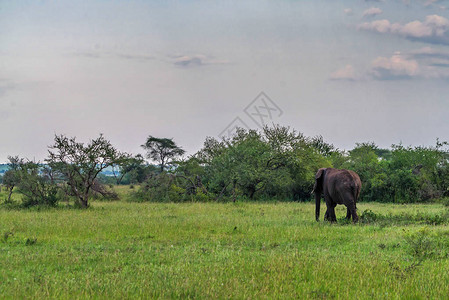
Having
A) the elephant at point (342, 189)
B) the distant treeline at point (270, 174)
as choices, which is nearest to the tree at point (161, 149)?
the distant treeline at point (270, 174)

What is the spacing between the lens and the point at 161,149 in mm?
68500

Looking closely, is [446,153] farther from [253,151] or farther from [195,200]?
[195,200]

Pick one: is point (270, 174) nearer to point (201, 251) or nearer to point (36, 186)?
point (36, 186)

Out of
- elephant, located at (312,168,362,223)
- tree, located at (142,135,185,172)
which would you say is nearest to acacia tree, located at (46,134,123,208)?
elephant, located at (312,168,362,223)

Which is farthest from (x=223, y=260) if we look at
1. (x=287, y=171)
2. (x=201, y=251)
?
(x=287, y=171)

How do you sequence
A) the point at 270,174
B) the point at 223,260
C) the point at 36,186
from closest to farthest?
the point at 223,260
the point at 36,186
the point at 270,174

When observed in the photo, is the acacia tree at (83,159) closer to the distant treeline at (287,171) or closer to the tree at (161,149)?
the distant treeline at (287,171)

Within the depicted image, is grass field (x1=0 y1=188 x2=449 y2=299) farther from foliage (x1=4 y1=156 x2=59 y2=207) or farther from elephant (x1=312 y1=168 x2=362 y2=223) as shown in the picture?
foliage (x1=4 y1=156 x2=59 y2=207)

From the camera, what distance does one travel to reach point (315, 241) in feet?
44.2

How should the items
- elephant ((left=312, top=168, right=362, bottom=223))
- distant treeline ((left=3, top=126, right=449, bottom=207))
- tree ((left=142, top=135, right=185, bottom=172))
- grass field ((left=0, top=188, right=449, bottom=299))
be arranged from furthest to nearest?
tree ((left=142, top=135, right=185, bottom=172)), distant treeline ((left=3, top=126, right=449, bottom=207)), elephant ((left=312, top=168, right=362, bottom=223)), grass field ((left=0, top=188, right=449, bottom=299))

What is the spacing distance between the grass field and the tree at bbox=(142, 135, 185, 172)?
5064cm

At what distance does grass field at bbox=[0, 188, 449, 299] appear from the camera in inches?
322

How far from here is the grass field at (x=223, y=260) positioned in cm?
817

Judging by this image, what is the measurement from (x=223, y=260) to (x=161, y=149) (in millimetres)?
58712
